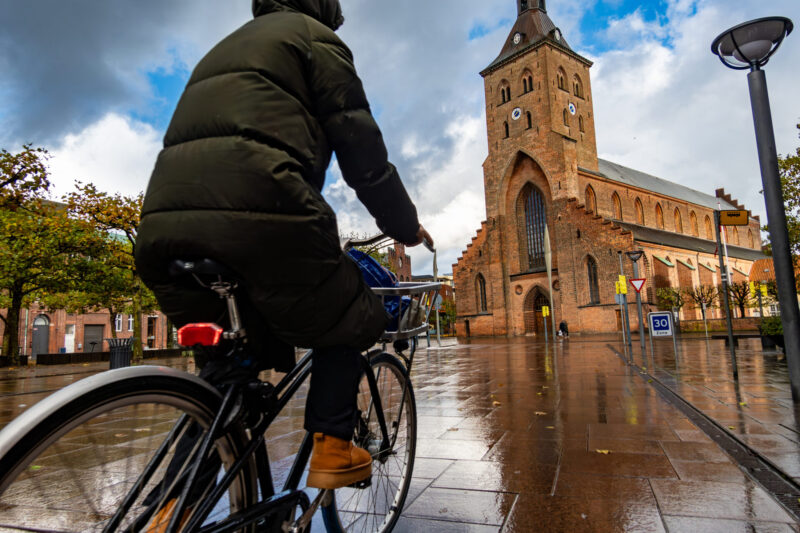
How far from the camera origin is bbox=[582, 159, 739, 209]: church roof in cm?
5453

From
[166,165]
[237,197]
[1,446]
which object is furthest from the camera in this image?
[166,165]

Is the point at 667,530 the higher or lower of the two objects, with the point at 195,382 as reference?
lower

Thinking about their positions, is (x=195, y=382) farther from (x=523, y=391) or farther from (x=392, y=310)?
(x=523, y=391)

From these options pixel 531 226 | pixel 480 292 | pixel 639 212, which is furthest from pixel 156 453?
pixel 639 212

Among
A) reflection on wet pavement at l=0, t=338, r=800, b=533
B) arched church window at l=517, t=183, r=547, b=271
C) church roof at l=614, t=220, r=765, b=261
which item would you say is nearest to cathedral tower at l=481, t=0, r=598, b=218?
arched church window at l=517, t=183, r=547, b=271

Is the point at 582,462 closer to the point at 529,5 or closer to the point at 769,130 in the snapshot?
the point at 769,130

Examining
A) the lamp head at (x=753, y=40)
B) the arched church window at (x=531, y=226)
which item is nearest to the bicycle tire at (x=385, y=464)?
the lamp head at (x=753, y=40)

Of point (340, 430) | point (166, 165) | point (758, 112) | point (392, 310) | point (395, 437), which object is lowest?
point (395, 437)

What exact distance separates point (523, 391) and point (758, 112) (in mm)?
5045

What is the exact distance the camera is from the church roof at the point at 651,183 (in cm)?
5453

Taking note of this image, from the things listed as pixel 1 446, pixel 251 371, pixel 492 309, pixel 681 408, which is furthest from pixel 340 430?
pixel 492 309

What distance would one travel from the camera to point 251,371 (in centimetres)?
168

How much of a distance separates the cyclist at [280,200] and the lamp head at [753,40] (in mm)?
7240

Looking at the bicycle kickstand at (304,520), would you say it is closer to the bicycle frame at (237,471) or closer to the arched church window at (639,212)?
the bicycle frame at (237,471)
